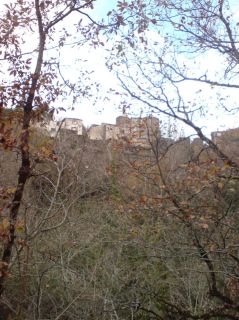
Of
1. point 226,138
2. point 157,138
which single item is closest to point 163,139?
point 157,138

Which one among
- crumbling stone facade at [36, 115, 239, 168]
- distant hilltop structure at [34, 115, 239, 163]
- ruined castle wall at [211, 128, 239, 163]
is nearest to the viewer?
crumbling stone facade at [36, 115, 239, 168]

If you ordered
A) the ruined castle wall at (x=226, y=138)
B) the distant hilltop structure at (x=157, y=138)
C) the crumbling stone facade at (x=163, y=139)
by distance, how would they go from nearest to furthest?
1. the crumbling stone facade at (x=163, y=139)
2. the distant hilltop structure at (x=157, y=138)
3. the ruined castle wall at (x=226, y=138)

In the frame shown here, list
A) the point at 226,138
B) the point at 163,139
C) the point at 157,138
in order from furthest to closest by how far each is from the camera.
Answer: the point at 226,138, the point at 163,139, the point at 157,138

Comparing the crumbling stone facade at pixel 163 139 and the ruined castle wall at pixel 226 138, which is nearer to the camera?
the crumbling stone facade at pixel 163 139

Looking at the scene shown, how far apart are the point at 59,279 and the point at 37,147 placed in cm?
508

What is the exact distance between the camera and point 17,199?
531cm

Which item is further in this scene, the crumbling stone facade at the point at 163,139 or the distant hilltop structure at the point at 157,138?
the distant hilltop structure at the point at 157,138

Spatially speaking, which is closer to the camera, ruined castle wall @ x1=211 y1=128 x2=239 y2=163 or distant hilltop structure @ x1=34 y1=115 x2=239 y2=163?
distant hilltop structure @ x1=34 y1=115 x2=239 y2=163

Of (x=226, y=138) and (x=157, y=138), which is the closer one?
(x=157, y=138)

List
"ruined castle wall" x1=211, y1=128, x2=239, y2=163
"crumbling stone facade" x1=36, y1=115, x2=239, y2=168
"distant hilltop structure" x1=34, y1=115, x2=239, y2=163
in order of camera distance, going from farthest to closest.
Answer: "ruined castle wall" x1=211, y1=128, x2=239, y2=163 < "distant hilltop structure" x1=34, y1=115, x2=239, y2=163 < "crumbling stone facade" x1=36, y1=115, x2=239, y2=168

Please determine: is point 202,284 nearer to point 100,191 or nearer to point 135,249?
point 135,249

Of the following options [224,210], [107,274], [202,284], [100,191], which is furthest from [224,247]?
[100,191]

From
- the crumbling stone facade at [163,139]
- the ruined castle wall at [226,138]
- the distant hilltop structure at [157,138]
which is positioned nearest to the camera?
the crumbling stone facade at [163,139]

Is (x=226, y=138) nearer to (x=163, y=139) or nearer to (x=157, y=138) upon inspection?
(x=163, y=139)
